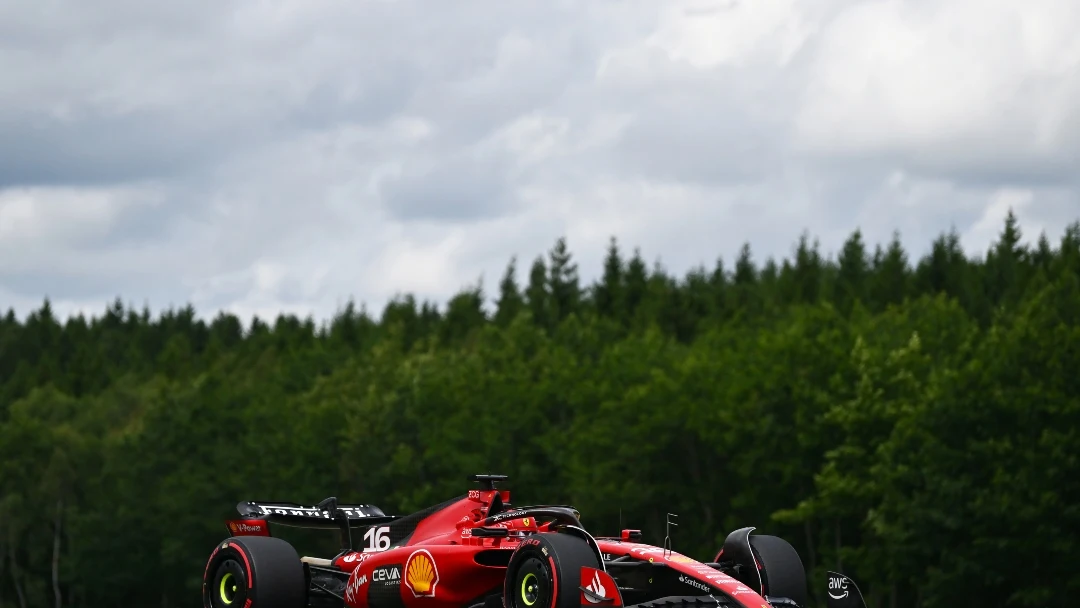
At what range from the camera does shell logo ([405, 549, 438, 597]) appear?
1622 cm

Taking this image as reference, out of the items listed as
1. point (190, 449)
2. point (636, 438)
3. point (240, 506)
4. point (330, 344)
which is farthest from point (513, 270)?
point (240, 506)

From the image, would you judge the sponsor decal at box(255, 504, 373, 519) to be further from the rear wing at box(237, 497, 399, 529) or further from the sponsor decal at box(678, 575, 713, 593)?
the sponsor decal at box(678, 575, 713, 593)

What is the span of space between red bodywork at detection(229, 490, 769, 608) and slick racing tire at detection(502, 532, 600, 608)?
2.18 ft

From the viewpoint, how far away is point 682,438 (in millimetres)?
88625

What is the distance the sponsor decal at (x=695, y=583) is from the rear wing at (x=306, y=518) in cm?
458

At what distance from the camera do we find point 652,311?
449 ft

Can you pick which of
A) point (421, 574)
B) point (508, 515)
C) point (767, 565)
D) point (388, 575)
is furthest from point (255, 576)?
point (767, 565)

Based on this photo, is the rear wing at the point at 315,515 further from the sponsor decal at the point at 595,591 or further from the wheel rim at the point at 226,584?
the sponsor decal at the point at 595,591

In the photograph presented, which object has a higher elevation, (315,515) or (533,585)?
(315,515)

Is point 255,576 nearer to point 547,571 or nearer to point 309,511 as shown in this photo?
point 309,511

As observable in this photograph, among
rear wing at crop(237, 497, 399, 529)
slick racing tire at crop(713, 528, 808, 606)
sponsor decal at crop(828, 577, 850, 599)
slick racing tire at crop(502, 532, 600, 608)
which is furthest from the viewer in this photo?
rear wing at crop(237, 497, 399, 529)

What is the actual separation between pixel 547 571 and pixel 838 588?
4.10 meters

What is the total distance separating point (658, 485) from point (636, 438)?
3.18 metres

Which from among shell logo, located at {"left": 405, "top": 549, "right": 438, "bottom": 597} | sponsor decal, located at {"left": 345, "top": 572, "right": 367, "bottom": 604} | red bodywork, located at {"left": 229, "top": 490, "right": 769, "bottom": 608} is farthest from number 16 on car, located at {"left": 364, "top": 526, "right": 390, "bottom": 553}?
shell logo, located at {"left": 405, "top": 549, "right": 438, "bottom": 597}
